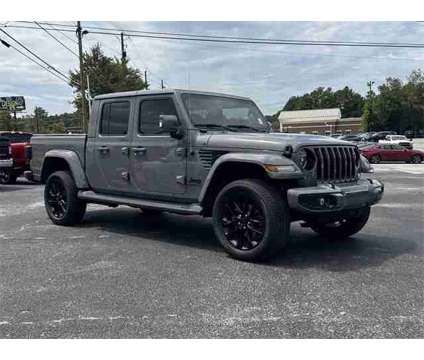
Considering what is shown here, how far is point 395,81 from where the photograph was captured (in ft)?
284

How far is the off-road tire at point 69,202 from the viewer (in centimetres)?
718

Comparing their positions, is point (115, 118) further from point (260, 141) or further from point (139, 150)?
point (260, 141)

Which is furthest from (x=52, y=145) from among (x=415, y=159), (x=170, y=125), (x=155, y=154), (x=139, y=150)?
(x=415, y=159)

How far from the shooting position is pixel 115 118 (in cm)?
673

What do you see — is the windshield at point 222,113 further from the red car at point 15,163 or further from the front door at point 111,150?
the red car at point 15,163

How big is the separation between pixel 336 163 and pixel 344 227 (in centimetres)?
130

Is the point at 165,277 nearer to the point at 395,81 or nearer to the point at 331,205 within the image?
the point at 331,205

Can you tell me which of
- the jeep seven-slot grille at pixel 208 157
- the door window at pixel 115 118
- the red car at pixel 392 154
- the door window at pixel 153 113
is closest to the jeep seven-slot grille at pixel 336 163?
the jeep seven-slot grille at pixel 208 157

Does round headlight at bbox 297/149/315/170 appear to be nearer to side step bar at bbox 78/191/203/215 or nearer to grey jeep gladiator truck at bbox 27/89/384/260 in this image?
grey jeep gladiator truck at bbox 27/89/384/260

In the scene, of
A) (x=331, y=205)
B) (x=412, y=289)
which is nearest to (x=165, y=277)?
(x=331, y=205)

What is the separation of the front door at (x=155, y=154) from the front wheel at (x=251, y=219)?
73 cm

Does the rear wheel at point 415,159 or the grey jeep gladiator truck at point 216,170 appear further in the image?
the rear wheel at point 415,159

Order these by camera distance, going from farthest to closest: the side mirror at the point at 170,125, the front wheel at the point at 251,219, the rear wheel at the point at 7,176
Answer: the rear wheel at the point at 7,176, the side mirror at the point at 170,125, the front wheel at the point at 251,219

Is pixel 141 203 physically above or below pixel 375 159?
above
